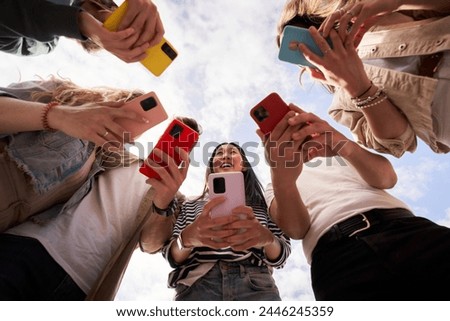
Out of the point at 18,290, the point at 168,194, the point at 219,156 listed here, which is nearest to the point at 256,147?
the point at 219,156

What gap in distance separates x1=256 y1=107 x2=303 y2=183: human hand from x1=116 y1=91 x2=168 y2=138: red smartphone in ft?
1.76

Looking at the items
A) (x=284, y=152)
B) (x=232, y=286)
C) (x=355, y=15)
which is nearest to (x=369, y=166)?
(x=284, y=152)

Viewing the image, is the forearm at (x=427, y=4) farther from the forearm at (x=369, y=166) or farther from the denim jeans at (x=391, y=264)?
the denim jeans at (x=391, y=264)

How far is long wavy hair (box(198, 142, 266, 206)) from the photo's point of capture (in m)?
1.95

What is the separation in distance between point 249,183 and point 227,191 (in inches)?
24.8

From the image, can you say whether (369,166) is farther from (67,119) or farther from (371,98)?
(67,119)

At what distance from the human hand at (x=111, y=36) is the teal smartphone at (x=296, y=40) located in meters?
0.65

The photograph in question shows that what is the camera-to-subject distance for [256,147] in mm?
1922

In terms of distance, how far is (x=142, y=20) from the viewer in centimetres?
130

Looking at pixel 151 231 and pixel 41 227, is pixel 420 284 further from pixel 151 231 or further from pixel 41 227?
pixel 41 227

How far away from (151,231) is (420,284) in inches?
48.4

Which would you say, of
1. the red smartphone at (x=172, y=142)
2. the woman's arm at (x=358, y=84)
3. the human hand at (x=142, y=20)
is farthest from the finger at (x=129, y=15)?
the woman's arm at (x=358, y=84)

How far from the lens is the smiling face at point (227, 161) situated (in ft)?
6.37

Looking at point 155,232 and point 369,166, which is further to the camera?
point 155,232
